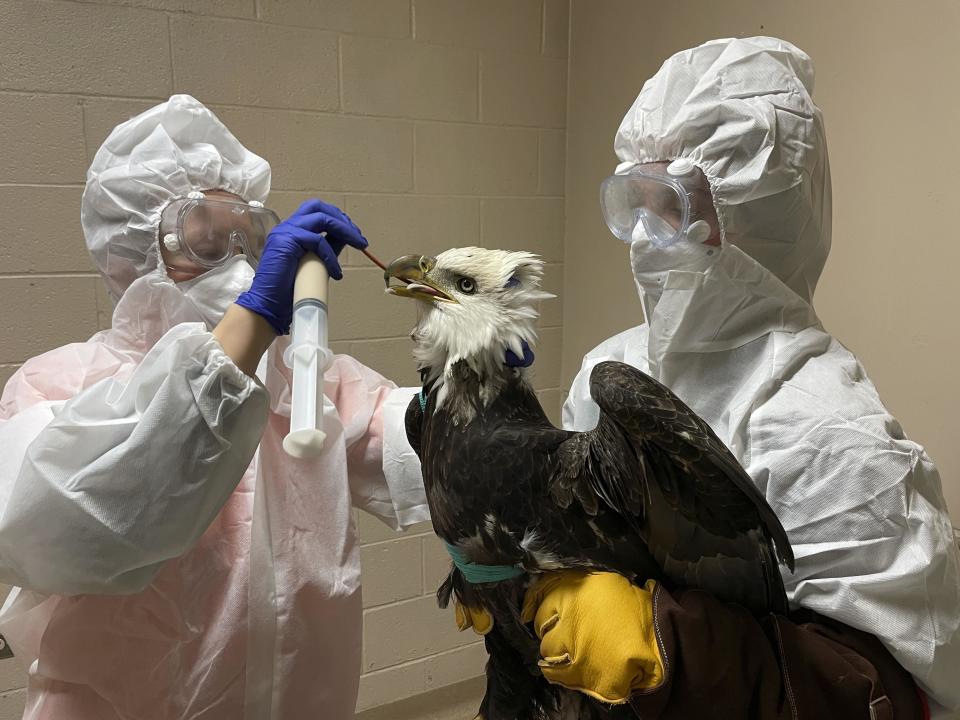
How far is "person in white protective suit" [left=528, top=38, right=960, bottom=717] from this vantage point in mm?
925

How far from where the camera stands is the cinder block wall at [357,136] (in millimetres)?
1815

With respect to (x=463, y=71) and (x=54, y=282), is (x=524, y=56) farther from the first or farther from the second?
(x=54, y=282)

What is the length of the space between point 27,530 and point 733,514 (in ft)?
3.03

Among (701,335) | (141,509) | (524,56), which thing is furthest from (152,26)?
(701,335)

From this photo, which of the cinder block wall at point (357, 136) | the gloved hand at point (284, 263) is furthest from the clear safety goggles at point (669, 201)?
the cinder block wall at point (357, 136)

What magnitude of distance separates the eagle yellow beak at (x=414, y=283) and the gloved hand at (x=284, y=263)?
0.20 metres

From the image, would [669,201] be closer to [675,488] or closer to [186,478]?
[675,488]

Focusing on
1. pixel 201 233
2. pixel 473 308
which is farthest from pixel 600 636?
pixel 201 233

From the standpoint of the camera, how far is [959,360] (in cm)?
151

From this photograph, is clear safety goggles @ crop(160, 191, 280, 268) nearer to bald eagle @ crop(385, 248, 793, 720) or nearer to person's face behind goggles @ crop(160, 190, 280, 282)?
person's face behind goggles @ crop(160, 190, 280, 282)

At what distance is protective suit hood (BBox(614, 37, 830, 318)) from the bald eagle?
0.35 metres

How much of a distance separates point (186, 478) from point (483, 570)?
44 centimetres

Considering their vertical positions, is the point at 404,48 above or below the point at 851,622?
above

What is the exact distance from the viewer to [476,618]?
105 cm
